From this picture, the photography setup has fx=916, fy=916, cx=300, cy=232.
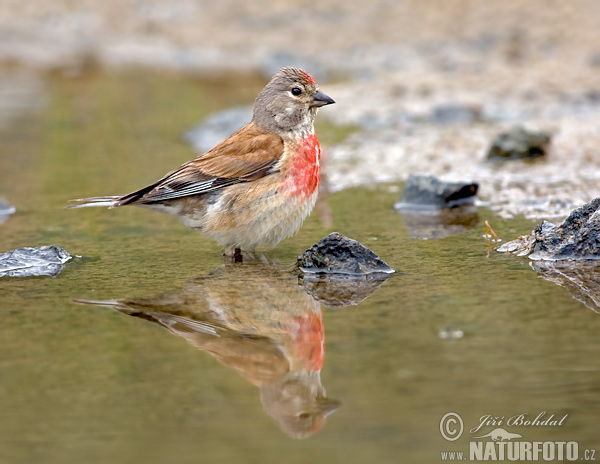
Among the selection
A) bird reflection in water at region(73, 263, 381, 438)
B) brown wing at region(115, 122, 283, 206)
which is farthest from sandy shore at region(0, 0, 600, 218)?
bird reflection in water at region(73, 263, 381, 438)

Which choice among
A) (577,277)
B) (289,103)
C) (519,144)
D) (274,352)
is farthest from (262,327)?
(519,144)

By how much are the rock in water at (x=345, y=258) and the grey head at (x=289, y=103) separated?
1001mm

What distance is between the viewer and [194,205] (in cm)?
511

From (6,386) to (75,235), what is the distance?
2.53 metres

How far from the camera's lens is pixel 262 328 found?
3725 mm

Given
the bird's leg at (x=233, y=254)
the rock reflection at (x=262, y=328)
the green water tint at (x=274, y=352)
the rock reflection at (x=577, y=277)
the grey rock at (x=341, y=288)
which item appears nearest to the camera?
the green water tint at (x=274, y=352)

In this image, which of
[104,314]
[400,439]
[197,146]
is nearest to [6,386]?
[104,314]

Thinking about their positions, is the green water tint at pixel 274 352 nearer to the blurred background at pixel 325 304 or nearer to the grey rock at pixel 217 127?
the blurred background at pixel 325 304

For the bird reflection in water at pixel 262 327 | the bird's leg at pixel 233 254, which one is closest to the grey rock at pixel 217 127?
the bird's leg at pixel 233 254

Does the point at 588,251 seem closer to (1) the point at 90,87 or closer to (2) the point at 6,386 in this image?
(2) the point at 6,386

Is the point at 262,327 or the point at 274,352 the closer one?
the point at 274,352

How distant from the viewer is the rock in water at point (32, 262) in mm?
4617

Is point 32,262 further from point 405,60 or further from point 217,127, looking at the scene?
point 405,60

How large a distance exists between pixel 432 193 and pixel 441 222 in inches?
14.7
